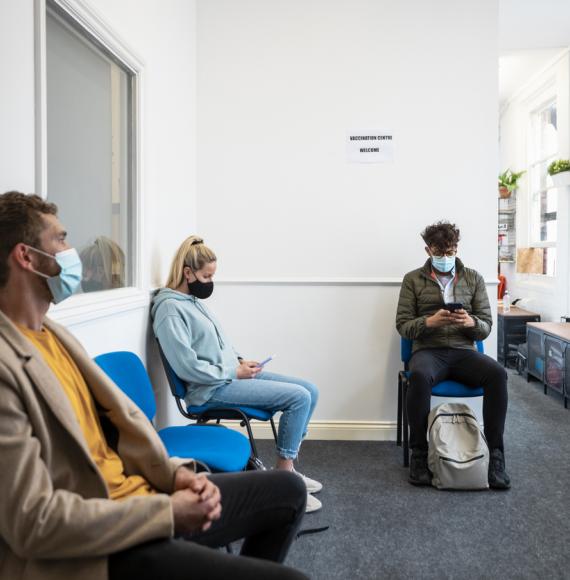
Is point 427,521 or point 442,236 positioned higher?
point 442,236

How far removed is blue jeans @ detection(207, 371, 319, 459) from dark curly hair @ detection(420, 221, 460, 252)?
128cm

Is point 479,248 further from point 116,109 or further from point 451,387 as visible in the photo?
point 116,109

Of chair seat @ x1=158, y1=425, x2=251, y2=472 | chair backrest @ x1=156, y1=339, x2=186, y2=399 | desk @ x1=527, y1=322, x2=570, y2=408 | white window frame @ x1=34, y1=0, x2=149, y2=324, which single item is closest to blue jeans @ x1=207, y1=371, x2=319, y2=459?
chair backrest @ x1=156, y1=339, x2=186, y2=399

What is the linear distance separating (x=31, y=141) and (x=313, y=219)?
224 cm

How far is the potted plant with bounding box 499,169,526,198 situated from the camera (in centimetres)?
745

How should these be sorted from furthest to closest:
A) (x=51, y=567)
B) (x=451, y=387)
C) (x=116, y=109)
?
1. (x=451, y=387)
2. (x=116, y=109)
3. (x=51, y=567)

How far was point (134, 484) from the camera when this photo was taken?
143 cm

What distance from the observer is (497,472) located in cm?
300

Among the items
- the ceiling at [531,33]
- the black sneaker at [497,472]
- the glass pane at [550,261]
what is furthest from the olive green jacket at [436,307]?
the glass pane at [550,261]

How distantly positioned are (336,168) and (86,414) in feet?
8.86

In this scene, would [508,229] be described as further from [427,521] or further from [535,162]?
[427,521]

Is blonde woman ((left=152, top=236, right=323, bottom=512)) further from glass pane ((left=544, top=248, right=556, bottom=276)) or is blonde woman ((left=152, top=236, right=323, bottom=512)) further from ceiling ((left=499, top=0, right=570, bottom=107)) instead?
glass pane ((left=544, top=248, right=556, bottom=276))

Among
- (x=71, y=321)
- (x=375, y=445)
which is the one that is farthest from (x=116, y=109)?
(x=375, y=445)

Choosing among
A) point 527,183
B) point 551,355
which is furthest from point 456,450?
point 527,183
